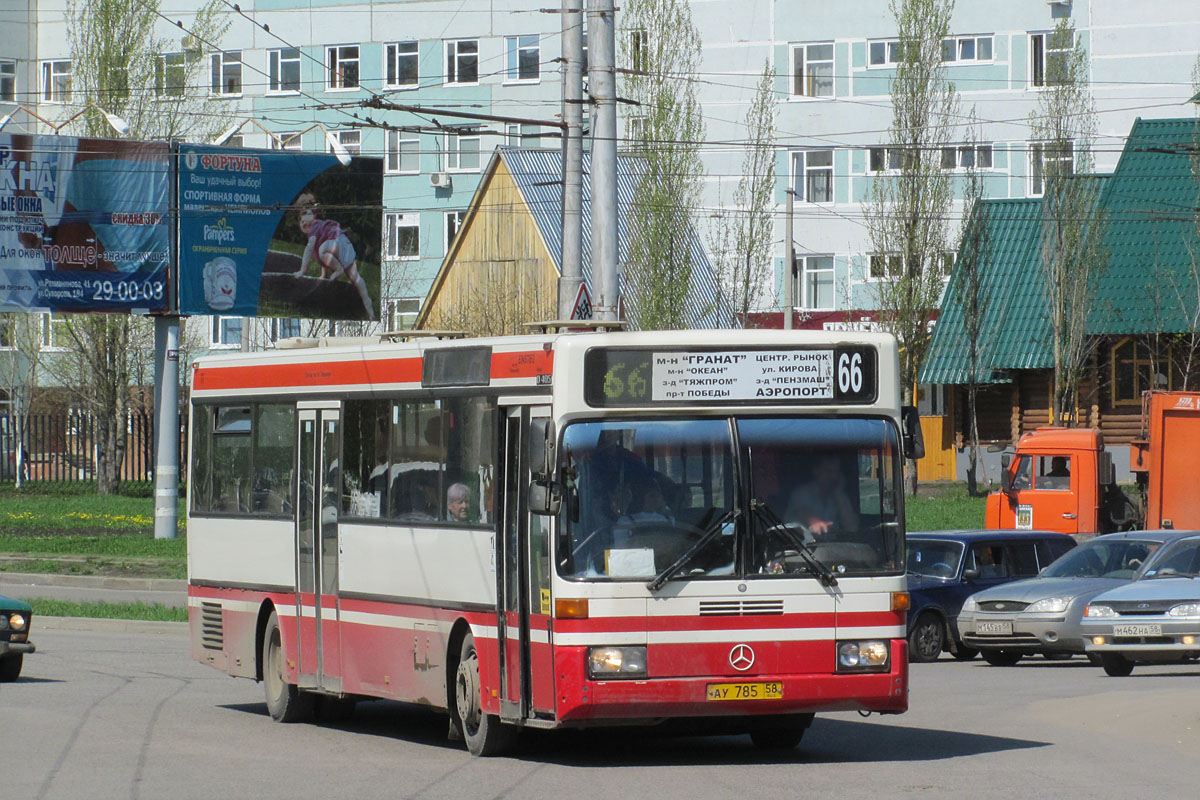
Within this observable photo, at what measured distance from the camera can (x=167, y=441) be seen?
37281mm

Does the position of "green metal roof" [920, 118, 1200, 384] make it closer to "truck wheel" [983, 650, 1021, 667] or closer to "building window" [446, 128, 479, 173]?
"building window" [446, 128, 479, 173]

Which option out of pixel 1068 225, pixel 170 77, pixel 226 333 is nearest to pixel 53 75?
pixel 226 333

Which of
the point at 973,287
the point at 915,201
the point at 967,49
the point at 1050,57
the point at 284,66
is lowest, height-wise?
the point at 973,287

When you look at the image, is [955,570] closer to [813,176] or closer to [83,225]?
[83,225]

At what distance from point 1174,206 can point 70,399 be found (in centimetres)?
3387

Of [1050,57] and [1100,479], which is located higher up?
[1050,57]

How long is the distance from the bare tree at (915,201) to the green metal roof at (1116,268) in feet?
2.83

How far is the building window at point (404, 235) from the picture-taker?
66312mm

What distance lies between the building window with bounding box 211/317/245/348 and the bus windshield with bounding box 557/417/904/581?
5569 centimetres

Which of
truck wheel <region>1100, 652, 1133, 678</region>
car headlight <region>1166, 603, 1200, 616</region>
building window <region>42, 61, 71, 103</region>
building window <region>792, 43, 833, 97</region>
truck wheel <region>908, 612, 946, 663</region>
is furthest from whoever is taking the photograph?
building window <region>42, 61, 71, 103</region>

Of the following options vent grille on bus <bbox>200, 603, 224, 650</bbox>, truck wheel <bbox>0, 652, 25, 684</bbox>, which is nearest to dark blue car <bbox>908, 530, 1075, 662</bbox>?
vent grille on bus <bbox>200, 603, 224, 650</bbox>

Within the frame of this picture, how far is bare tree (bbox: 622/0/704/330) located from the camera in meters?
46.5

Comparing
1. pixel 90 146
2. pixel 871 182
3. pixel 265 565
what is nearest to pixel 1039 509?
pixel 90 146

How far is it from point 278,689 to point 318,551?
136cm
